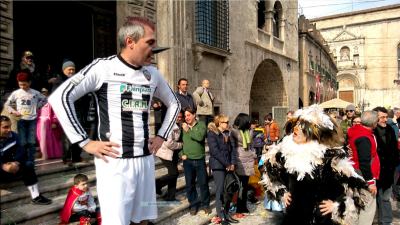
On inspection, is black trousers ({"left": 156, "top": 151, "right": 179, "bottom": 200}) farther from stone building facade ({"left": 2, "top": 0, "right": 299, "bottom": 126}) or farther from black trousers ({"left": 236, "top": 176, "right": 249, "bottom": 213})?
stone building facade ({"left": 2, "top": 0, "right": 299, "bottom": 126})

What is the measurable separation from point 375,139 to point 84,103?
5.52 meters

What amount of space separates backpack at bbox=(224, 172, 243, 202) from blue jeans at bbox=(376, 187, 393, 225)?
236cm

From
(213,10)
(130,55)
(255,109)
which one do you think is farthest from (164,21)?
(255,109)

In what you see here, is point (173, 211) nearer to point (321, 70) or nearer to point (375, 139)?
point (375, 139)

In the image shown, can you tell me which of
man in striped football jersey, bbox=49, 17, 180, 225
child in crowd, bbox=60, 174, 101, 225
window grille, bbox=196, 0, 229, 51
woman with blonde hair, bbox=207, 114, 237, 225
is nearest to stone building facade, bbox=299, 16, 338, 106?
window grille, bbox=196, 0, 229, 51

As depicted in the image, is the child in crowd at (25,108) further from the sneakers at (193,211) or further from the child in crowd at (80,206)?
the sneakers at (193,211)

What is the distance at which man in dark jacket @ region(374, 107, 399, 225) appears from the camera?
5.60m

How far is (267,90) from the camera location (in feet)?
72.7

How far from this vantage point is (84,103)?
714 centimetres

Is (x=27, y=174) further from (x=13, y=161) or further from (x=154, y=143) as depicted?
(x=154, y=143)

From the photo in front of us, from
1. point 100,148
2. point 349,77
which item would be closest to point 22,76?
point 100,148

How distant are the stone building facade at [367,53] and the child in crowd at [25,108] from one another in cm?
4529

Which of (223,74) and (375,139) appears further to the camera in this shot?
(223,74)

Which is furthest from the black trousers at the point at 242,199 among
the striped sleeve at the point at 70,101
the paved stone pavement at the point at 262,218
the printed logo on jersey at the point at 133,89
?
the striped sleeve at the point at 70,101
